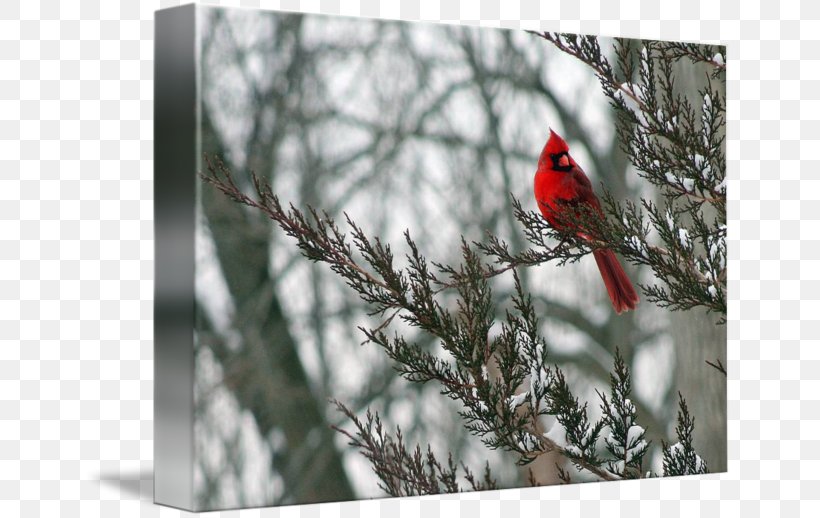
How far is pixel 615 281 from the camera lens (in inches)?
256

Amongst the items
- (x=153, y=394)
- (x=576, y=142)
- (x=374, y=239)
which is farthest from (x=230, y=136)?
(x=576, y=142)

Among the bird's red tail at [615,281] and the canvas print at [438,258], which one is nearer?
the canvas print at [438,258]

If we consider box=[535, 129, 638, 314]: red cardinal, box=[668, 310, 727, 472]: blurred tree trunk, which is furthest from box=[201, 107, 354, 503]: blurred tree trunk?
box=[668, 310, 727, 472]: blurred tree trunk

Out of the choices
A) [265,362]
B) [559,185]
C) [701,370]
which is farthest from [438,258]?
[701,370]

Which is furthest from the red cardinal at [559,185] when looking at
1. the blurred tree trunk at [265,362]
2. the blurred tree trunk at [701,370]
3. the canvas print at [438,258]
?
the blurred tree trunk at [265,362]

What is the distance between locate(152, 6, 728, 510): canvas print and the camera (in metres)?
5.48

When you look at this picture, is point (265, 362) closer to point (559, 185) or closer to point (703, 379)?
point (559, 185)

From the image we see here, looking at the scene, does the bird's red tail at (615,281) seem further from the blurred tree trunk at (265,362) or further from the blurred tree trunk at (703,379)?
the blurred tree trunk at (265,362)

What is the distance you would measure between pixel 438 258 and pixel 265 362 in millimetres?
971

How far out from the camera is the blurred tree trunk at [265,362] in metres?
5.46

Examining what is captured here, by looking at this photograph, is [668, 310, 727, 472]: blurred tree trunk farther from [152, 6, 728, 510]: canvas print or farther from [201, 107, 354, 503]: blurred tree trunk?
[201, 107, 354, 503]: blurred tree trunk

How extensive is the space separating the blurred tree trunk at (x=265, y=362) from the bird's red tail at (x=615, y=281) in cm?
168

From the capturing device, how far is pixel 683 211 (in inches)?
264

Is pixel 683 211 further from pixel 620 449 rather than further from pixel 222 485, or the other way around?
pixel 222 485
